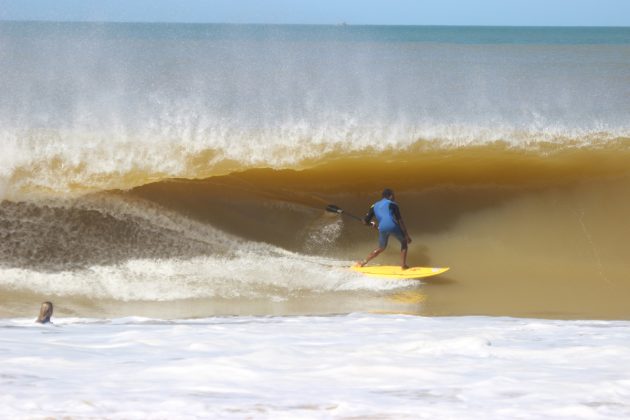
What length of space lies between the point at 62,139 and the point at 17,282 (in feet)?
11.6

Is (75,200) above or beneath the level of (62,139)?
beneath

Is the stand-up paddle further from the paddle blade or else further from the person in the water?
the person in the water

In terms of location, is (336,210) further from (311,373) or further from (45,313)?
(311,373)

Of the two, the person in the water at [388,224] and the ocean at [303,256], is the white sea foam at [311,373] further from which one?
the person in the water at [388,224]

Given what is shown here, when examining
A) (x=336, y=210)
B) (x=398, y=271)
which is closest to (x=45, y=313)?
(x=398, y=271)

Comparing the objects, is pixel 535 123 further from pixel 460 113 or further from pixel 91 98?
pixel 91 98

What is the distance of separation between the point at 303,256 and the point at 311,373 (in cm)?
634

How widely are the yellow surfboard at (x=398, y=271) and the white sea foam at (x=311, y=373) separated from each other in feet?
12.2

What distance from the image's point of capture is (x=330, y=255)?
11328 millimetres

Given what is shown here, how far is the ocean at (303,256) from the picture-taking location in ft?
15.0

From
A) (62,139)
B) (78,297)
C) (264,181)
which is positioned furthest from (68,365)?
(62,139)

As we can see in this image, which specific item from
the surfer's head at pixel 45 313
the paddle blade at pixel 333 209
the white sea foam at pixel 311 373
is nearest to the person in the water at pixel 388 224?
the paddle blade at pixel 333 209

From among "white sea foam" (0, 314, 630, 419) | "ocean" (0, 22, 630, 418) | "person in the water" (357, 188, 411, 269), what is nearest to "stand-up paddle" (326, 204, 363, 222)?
"ocean" (0, 22, 630, 418)

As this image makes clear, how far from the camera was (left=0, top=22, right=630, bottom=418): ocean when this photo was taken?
4.56 m
